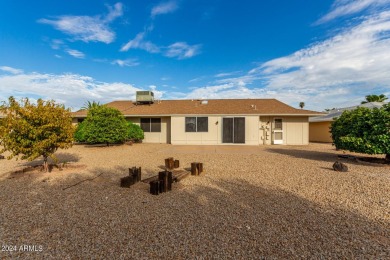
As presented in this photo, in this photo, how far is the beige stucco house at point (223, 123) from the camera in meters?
15.2

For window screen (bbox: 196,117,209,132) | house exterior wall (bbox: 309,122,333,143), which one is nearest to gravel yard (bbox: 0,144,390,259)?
window screen (bbox: 196,117,209,132)

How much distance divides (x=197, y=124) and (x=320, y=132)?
12.5 m

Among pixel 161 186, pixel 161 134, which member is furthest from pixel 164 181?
pixel 161 134

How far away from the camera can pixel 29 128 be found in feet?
20.3

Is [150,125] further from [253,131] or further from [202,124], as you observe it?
[253,131]

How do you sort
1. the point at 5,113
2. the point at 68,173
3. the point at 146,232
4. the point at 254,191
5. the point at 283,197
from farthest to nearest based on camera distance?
the point at 68,173, the point at 5,113, the point at 254,191, the point at 283,197, the point at 146,232

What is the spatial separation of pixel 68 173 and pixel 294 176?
743 centimetres

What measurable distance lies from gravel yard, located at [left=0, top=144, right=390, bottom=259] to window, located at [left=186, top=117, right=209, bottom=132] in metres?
9.44

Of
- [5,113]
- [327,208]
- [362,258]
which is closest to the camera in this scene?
[362,258]

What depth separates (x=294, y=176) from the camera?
6430 mm

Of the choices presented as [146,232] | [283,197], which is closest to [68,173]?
[146,232]

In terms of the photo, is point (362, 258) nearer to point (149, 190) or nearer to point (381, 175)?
point (149, 190)

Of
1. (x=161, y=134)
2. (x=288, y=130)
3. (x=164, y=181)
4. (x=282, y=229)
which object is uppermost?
(x=288, y=130)

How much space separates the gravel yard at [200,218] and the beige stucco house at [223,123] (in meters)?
9.19
